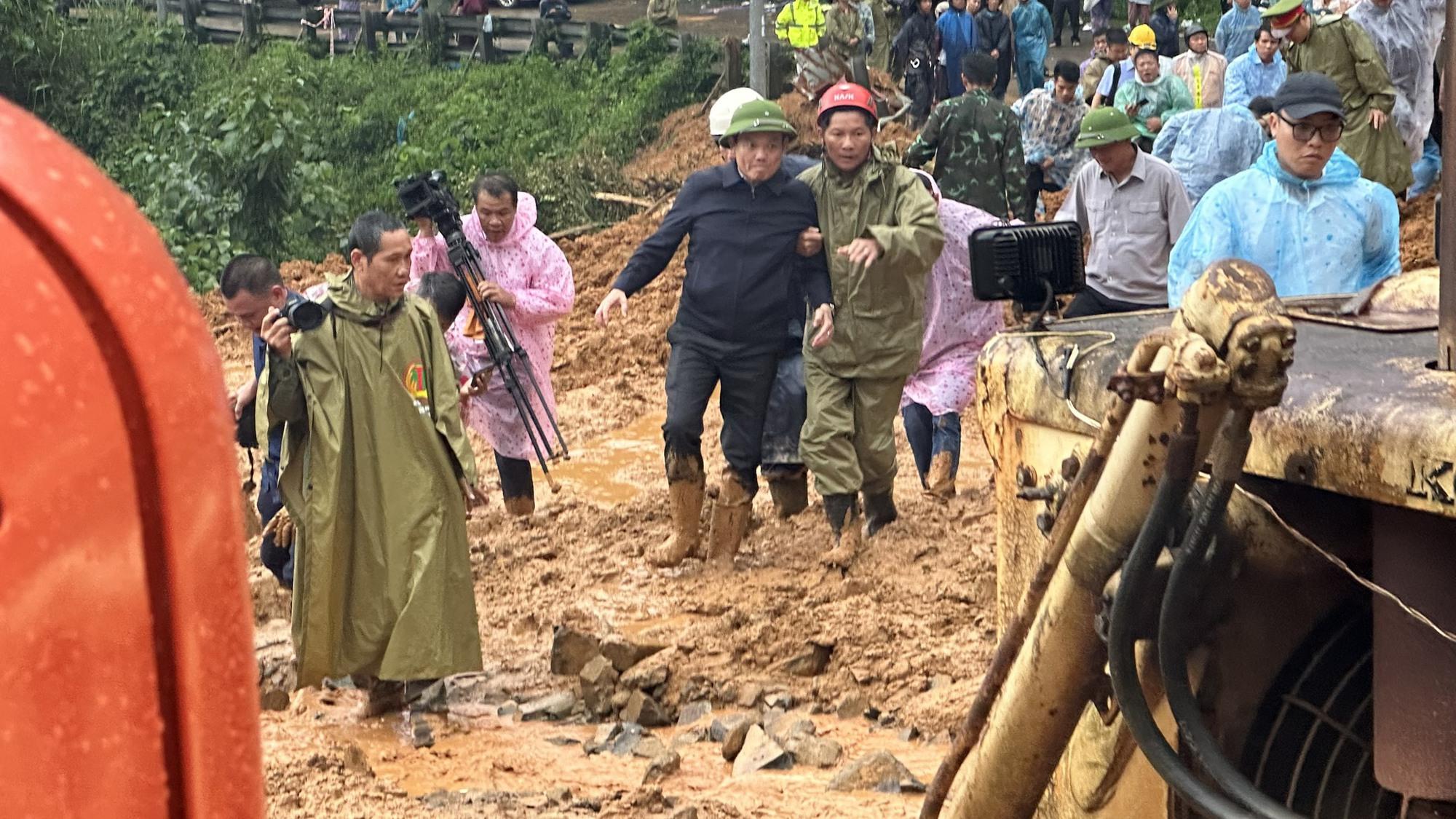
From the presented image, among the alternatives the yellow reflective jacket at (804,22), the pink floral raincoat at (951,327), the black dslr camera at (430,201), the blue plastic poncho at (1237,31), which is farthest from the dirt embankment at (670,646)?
the yellow reflective jacket at (804,22)

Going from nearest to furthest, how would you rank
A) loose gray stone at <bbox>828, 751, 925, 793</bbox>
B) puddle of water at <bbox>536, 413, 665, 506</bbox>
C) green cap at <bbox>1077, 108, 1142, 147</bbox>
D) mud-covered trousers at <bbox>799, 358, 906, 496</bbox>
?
loose gray stone at <bbox>828, 751, 925, 793</bbox>, green cap at <bbox>1077, 108, 1142, 147</bbox>, mud-covered trousers at <bbox>799, 358, 906, 496</bbox>, puddle of water at <bbox>536, 413, 665, 506</bbox>

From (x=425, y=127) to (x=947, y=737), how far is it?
16.8 m

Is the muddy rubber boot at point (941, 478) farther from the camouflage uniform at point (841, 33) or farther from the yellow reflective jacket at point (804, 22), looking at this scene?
the yellow reflective jacket at point (804, 22)

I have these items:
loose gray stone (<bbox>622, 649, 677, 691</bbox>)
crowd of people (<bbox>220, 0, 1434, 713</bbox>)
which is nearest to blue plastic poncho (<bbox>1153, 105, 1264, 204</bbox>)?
crowd of people (<bbox>220, 0, 1434, 713</bbox>)

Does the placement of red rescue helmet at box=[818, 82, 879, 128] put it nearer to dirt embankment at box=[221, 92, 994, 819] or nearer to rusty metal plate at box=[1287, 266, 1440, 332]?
dirt embankment at box=[221, 92, 994, 819]

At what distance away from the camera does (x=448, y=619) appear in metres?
6.13

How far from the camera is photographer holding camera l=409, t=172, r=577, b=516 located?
27.0 ft

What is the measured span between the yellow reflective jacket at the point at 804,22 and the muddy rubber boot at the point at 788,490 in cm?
921

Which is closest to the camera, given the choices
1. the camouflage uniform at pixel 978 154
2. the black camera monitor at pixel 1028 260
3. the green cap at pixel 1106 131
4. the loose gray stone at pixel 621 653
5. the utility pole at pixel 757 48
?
the black camera monitor at pixel 1028 260

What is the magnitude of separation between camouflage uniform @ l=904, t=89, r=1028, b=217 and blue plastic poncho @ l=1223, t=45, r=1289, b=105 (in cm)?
260

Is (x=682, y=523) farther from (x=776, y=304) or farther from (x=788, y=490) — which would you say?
(x=776, y=304)

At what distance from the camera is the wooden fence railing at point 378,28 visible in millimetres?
22314

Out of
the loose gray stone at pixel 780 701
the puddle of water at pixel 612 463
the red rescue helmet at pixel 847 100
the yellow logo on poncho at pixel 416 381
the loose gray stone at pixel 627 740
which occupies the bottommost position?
the puddle of water at pixel 612 463

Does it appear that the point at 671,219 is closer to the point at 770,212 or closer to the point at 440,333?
the point at 770,212
